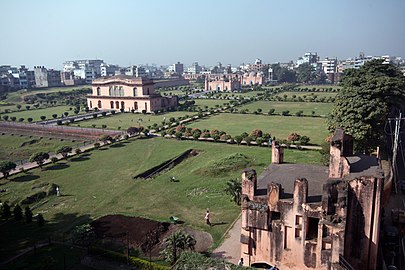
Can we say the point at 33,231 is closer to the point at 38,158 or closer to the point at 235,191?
the point at 235,191

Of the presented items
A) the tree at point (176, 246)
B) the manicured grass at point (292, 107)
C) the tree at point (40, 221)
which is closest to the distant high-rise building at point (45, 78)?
the manicured grass at point (292, 107)

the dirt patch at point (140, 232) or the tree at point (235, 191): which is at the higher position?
the tree at point (235, 191)

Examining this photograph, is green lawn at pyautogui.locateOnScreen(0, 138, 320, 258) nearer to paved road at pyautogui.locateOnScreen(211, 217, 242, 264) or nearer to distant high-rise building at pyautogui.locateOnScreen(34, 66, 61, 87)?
paved road at pyautogui.locateOnScreen(211, 217, 242, 264)

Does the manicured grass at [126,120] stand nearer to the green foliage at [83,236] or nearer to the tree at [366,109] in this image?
the tree at [366,109]

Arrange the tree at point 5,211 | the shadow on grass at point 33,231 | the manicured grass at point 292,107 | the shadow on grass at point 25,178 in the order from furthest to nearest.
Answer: the manicured grass at point 292,107
the shadow on grass at point 25,178
the tree at point 5,211
the shadow on grass at point 33,231

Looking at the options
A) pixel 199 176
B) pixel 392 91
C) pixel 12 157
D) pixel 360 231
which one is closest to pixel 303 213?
pixel 360 231

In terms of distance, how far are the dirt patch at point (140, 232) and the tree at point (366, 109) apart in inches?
638

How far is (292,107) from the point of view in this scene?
7644 centimetres

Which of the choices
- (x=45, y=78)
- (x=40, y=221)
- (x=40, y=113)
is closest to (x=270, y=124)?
(x=40, y=221)

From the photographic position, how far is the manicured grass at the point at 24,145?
4612 cm

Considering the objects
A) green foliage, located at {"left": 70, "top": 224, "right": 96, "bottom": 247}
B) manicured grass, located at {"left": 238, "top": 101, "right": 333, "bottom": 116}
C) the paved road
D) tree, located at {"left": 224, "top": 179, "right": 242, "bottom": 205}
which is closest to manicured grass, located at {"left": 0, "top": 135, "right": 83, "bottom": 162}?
tree, located at {"left": 224, "top": 179, "right": 242, "bottom": 205}

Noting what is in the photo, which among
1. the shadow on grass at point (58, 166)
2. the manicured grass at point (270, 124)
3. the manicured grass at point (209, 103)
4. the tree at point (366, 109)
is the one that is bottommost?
the shadow on grass at point (58, 166)

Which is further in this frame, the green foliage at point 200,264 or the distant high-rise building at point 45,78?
the distant high-rise building at point 45,78

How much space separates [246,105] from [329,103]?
60.9ft
